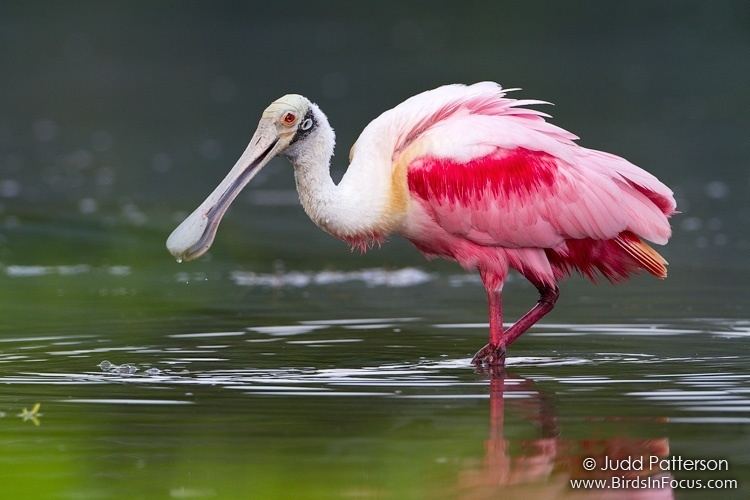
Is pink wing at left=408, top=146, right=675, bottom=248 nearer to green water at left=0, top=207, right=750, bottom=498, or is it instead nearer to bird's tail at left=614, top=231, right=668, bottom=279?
bird's tail at left=614, top=231, right=668, bottom=279

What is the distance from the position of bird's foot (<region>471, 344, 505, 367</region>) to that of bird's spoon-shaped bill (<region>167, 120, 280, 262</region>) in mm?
1547

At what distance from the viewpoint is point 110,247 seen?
14.6 m

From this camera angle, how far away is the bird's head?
9719 mm

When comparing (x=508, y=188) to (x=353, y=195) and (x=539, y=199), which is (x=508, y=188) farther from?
(x=353, y=195)

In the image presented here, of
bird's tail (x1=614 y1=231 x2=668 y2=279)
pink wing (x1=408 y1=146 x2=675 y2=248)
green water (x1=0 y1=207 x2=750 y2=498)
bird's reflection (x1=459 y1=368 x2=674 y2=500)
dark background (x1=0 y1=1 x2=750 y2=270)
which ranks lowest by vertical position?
bird's reflection (x1=459 y1=368 x2=674 y2=500)

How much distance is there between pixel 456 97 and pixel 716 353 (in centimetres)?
186

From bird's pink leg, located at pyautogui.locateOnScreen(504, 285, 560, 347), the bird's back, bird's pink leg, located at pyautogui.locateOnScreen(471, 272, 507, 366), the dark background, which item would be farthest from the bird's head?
the dark background

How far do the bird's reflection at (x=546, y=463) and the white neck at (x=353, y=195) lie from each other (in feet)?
6.44

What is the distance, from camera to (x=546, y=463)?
6520 mm

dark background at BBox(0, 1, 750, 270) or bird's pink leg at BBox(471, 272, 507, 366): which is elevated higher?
dark background at BBox(0, 1, 750, 270)

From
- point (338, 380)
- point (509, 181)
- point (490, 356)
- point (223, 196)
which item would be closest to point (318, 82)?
point (223, 196)

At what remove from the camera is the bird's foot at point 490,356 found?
9219 mm

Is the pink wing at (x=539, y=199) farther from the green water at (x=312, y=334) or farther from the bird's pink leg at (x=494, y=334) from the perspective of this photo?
the green water at (x=312, y=334)

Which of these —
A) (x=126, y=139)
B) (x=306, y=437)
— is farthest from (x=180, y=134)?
(x=306, y=437)
